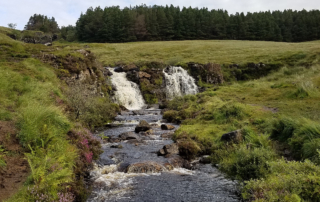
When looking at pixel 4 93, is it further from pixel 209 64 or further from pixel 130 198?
pixel 209 64

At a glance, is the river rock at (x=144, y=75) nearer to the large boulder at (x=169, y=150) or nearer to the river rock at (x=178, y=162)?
the large boulder at (x=169, y=150)

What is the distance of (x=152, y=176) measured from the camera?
10906 mm

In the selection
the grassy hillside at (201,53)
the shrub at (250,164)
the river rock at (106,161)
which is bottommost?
the river rock at (106,161)

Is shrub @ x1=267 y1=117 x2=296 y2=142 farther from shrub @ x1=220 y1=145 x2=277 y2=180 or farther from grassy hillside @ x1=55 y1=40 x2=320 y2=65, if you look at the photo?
grassy hillside @ x1=55 y1=40 x2=320 y2=65

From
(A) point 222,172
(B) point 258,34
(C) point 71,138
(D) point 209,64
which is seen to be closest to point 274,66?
(D) point 209,64

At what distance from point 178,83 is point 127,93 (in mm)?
10006

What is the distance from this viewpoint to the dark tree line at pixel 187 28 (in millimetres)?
95519

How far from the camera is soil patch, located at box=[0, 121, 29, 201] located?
7.11 m

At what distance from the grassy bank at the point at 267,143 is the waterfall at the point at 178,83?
15677mm

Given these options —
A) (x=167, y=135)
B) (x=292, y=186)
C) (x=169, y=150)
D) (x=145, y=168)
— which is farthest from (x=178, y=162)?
(x=292, y=186)

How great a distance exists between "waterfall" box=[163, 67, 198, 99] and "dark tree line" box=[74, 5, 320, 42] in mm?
57209

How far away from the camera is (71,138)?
458 inches

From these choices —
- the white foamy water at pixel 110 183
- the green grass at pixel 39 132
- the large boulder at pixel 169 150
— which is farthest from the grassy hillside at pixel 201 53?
the white foamy water at pixel 110 183

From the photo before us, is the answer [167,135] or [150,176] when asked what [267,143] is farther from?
[167,135]
